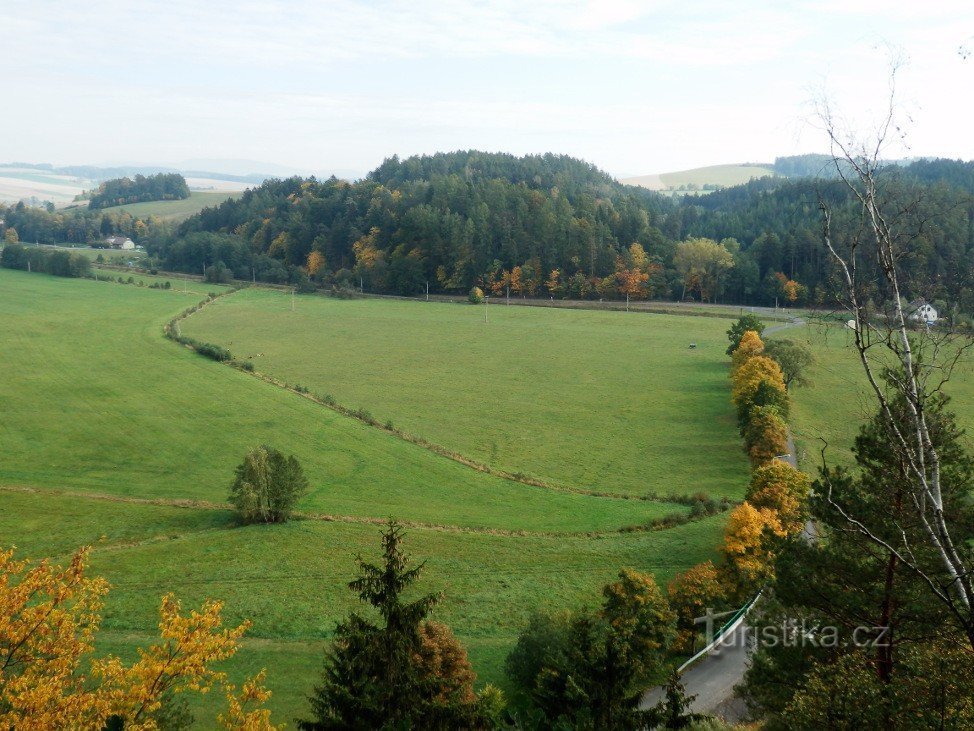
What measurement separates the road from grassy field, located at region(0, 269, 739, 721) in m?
5.02

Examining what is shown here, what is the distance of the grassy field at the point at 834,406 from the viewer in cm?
4234

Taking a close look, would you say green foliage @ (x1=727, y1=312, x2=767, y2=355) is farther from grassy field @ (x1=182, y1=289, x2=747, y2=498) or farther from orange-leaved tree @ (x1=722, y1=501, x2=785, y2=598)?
orange-leaved tree @ (x1=722, y1=501, x2=785, y2=598)

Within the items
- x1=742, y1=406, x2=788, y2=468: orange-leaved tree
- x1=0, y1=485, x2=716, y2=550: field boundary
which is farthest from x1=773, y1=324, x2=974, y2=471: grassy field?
x1=0, y1=485, x2=716, y2=550: field boundary

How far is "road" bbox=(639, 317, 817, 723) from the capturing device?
16.7 m

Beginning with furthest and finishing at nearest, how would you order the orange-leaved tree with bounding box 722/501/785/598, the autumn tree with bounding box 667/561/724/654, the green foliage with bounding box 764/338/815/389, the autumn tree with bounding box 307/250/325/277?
1. the autumn tree with bounding box 307/250/325/277
2. the green foliage with bounding box 764/338/815/389
3. the orange-leaved tree with bounding box 722/501/785/598
4. the autumn tree with bounding box 667/561/724/654

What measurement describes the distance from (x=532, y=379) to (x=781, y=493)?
121 feet

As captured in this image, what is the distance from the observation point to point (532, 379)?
205 feet

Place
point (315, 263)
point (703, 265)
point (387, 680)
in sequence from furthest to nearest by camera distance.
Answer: point (315, 263)
point (703, 265)
point (387, 680)

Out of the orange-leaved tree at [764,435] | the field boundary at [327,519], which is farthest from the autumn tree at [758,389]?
the field boundary at [327,519]

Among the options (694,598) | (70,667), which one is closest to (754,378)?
(694,598)

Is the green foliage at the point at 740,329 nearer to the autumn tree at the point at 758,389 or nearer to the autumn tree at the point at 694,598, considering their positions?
the autumn tree at the point at 758,389

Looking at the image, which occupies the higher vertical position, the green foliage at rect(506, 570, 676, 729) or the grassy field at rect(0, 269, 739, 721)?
the green foliage at rect(506, 570, 676, 729)

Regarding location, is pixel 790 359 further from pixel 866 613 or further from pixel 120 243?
pixel 120 243

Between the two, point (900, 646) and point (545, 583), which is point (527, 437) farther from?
point (900, 646)
